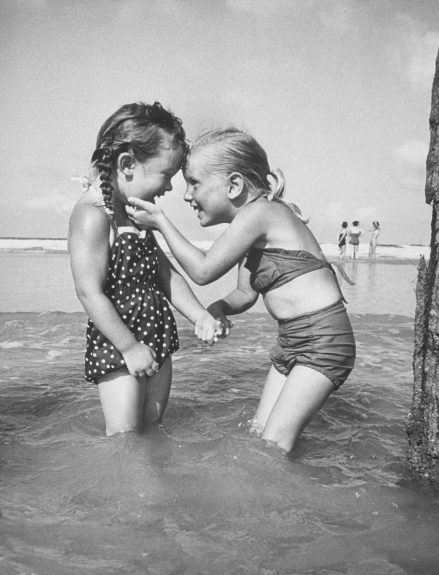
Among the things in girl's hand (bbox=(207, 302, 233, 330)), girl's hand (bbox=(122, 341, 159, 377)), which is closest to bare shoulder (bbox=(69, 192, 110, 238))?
girl's hand (bbox=(122, 341, 159, 377))

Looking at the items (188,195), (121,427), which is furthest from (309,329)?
(121,427)

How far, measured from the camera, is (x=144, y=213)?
291cm

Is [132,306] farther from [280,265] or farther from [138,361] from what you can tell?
[280,265]

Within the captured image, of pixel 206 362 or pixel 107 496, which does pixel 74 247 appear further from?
pixel 206 362

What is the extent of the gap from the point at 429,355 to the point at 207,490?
3.94 ft

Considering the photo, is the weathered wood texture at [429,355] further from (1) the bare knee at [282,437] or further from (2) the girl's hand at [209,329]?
(2) the girl's hand at [209,329]

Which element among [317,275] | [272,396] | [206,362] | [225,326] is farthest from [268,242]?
[206,362]

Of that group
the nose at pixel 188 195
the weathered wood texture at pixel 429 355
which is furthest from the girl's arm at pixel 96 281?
the weathered wood texture at pixel 429 355

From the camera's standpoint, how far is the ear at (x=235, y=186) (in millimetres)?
3047

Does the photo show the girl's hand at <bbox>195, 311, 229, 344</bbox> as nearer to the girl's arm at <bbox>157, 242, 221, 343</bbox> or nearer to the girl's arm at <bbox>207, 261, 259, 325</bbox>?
the girl's arm at <bbox>157, 242, 221, 343</bbox>

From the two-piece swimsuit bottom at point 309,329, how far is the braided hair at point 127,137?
838 mm

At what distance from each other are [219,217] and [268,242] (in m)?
0.34

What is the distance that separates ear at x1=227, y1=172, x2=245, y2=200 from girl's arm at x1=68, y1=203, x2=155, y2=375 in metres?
0.73

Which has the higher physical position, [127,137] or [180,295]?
[127,137]
